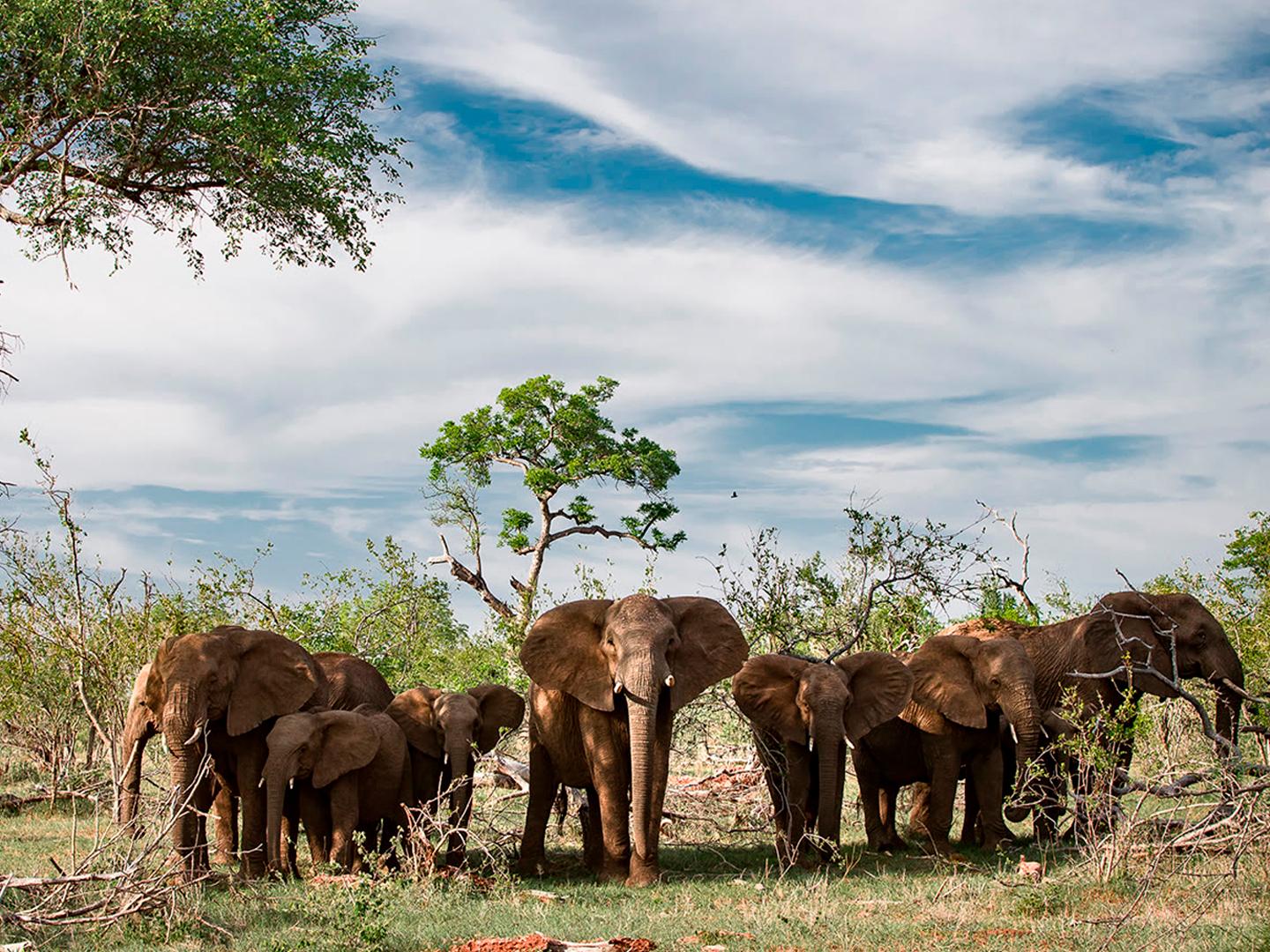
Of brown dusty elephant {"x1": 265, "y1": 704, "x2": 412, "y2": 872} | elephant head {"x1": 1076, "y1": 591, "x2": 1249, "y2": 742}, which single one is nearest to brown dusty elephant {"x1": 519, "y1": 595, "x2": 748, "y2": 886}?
brown dusty elephant {"x1": 265, "y1": 704, "x2": 412, "y2": 872}

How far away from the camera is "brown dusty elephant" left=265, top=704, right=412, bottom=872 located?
13.8 m

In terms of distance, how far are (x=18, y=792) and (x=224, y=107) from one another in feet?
45.5

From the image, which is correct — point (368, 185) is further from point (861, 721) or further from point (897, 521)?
point (861, 721)

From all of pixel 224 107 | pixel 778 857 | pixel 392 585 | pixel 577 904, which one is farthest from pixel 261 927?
pixel 392 585

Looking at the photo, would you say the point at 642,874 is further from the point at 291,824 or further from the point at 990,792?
the point at 990,792

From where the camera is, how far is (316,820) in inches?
575

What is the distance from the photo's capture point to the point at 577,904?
12359 millimetres

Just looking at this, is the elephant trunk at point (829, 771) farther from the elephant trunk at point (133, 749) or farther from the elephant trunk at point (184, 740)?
the elephant trunk at point (133, 749)

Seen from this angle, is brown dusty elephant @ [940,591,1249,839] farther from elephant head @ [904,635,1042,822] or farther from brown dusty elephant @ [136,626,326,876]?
brown dusty elephant @ [136,626,326,876]

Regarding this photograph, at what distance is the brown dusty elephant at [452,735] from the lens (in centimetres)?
1498

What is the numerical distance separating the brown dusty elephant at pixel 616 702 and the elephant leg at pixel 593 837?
14 millimetres

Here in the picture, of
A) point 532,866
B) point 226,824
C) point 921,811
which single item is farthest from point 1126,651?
point 226,824

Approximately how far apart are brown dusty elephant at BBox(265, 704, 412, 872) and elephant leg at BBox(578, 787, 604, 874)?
2060mm

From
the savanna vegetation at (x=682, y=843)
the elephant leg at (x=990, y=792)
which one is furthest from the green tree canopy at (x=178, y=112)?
the elephant leg at (x=990, y=792)
